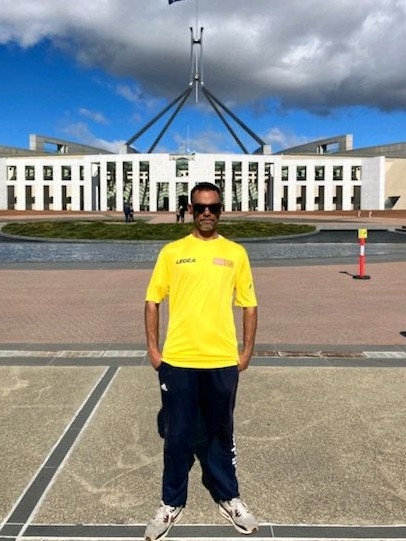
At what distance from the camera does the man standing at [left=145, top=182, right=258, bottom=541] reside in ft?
9.04

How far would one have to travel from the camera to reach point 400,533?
9.05 feet

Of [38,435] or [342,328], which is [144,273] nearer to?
[342,328]

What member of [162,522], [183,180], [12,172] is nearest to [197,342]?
[162,522]

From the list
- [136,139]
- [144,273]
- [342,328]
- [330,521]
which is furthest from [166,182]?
[330,521]

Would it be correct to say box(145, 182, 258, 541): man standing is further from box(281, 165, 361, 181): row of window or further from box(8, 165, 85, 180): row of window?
box(8, 165, 85, 180): row of window

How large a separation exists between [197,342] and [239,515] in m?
1.03

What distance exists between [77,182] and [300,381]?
265 ft

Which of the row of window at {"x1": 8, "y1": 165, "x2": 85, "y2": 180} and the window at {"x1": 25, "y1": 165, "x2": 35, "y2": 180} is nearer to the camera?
the row of window at {"x1": 8, "y1": 165, "x2": 85, "y2": 180}

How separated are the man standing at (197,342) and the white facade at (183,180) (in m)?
73.6

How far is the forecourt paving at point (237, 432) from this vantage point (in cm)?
290

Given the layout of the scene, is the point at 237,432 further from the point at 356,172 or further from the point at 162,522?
the point at 356,172

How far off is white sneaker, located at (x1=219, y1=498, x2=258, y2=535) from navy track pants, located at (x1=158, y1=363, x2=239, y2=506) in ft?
0.14

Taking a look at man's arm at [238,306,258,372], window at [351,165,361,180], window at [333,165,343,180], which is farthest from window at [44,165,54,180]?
man's arm at [238,306,258,372]

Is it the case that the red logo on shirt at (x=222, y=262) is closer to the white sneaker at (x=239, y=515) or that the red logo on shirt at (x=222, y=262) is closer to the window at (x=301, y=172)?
the white sneaker at (x=239, y=515)
